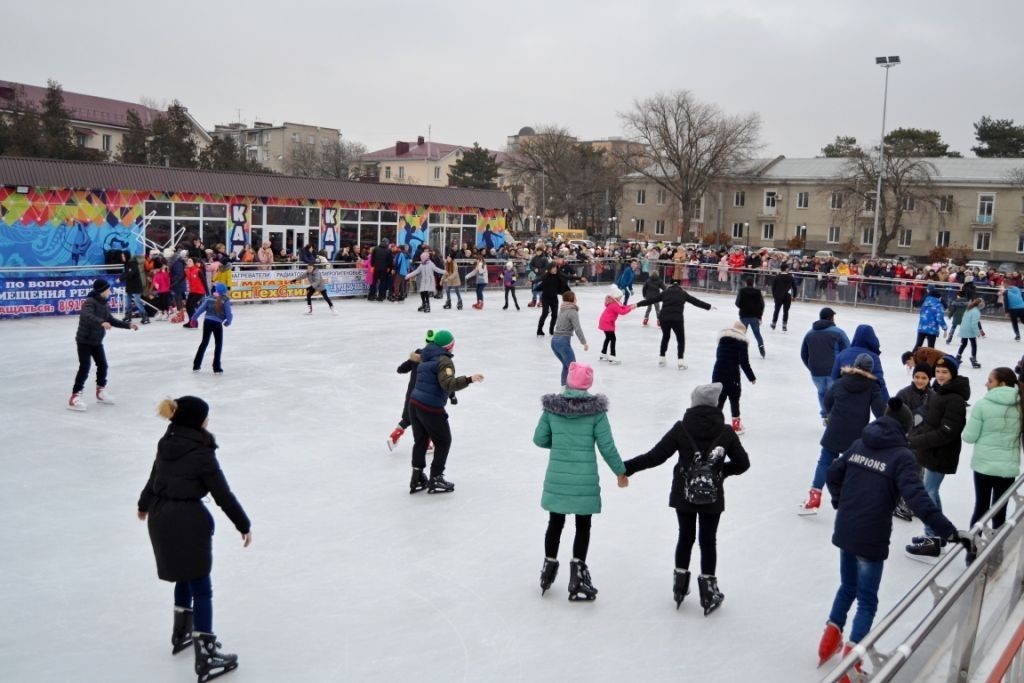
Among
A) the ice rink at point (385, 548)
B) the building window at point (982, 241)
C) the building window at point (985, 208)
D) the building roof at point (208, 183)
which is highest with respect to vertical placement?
the building window at point (985, 208)

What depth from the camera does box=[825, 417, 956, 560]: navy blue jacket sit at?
4676mm

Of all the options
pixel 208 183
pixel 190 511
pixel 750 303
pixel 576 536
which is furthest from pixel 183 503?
pixel 208 183

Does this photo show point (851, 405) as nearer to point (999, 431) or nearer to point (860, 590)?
point (999, 431)

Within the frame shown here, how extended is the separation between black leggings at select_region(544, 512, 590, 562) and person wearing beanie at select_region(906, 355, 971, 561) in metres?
2.52

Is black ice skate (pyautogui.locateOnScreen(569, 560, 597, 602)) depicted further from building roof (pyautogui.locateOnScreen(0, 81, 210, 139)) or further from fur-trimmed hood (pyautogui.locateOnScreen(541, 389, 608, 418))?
building roof (pyautogui.locateOnScreen(0, 81, 210, 139))

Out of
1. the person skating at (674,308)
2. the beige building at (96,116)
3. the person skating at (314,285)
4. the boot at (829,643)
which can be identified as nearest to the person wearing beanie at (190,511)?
the boot at (829,643)

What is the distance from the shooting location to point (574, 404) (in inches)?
213

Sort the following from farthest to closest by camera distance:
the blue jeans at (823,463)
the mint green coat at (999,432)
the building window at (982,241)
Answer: the building window at (982,241)
the blue jeans at (823,463)
the mint green coat at (999,432)

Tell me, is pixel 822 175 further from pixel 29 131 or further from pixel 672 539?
pixel 672 539

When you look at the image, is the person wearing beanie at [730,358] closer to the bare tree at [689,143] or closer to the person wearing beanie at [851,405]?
the person wearing beanie at [851,405]

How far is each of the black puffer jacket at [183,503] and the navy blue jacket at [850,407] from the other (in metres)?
4.52

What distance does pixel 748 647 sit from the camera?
5070 mm

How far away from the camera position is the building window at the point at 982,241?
58.3m

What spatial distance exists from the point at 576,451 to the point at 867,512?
164 centimetres
